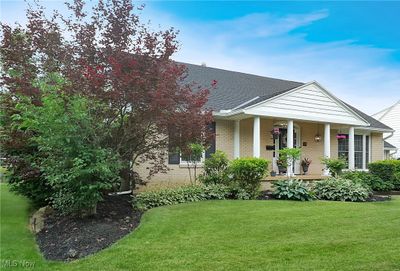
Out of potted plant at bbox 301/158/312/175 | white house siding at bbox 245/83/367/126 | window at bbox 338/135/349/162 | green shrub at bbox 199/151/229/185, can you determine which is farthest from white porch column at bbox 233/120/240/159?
window at bbox 338/135/349/162

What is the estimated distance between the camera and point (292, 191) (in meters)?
10.5

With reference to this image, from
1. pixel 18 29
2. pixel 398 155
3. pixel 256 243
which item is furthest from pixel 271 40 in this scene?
pixel 398 155

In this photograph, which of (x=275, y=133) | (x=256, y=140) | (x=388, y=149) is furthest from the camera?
(x=388, y=149)

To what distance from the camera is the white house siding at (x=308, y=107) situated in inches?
530

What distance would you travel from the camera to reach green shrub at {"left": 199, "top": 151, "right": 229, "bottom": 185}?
11102mm

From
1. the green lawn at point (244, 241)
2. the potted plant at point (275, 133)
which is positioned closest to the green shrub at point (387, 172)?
the potted plant at point (275, 133)

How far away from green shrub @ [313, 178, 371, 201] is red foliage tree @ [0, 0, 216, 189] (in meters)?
4.91

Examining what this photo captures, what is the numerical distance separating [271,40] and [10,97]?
40.8ft

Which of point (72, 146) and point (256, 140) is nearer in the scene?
point (72, 146)

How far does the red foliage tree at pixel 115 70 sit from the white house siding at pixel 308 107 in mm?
5460

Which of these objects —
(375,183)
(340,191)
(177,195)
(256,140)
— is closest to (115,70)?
(177,195)

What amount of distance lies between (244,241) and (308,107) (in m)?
10.2

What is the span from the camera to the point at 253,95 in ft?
52.9

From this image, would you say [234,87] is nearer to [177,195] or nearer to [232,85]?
[232,85]
